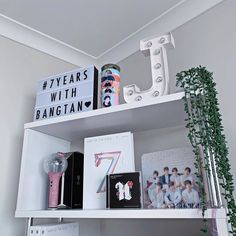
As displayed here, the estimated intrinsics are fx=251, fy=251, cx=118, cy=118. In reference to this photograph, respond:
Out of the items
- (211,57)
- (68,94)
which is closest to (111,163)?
(68,94)

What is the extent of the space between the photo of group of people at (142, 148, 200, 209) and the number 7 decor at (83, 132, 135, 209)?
85 mm

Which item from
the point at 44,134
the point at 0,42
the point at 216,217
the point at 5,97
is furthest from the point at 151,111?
the point at 0,42

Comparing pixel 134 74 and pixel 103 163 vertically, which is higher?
pixel 134 74

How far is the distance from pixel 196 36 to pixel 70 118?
728 millimetres

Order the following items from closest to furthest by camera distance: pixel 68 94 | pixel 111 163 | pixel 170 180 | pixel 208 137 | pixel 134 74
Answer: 1. pixel 208 137
2. pixel 170 180
3. pixel 111 163
4. pixel 68 94
5. pixel 134 74

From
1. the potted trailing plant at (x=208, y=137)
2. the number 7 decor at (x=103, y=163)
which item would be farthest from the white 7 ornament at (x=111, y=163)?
the potted trailing plant at (x=208, y=137)

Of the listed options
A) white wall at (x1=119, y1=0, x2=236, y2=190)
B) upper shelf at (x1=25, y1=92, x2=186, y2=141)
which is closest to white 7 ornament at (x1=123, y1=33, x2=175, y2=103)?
upper shelf at (x1=25, y1=92, x2=186, y2=141)

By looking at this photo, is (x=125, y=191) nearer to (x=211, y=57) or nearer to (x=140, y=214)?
(x=140, y=214)

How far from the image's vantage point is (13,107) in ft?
4.49

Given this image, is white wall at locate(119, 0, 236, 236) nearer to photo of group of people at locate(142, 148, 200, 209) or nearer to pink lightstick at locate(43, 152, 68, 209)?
photo of group of people at locate(142, 148, 200, 209)

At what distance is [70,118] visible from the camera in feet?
3.47

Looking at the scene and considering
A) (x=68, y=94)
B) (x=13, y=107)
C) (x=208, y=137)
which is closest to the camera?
(x=208, y=137)

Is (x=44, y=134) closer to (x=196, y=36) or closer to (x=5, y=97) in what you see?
(x=5, y=97)

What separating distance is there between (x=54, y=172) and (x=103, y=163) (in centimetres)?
24
